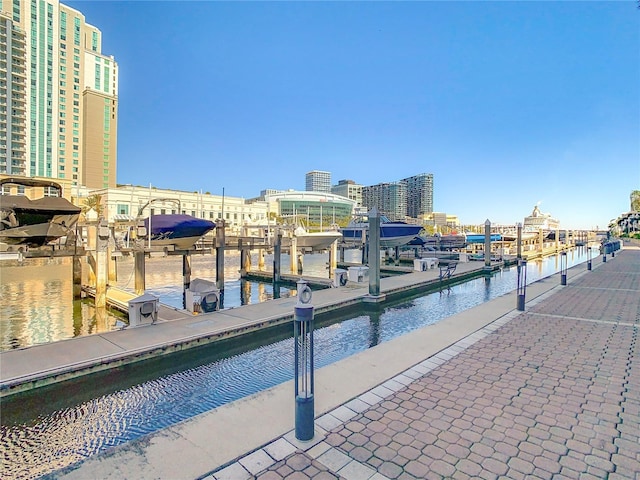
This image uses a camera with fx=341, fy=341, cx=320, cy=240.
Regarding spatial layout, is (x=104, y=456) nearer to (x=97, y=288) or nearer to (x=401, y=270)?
(x=97, y=288)

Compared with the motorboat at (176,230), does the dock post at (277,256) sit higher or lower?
lower

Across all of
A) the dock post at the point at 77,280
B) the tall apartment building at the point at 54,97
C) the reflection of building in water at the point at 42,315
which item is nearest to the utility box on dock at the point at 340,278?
the reflection of building in water at the point at 42,315

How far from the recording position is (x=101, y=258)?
12125mm

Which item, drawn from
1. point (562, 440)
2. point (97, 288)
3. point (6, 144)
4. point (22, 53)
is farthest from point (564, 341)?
point (22, 53)

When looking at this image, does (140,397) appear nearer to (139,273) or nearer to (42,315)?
(42,315)

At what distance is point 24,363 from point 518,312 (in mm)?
11577

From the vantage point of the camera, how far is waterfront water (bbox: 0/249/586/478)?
14.9 ft

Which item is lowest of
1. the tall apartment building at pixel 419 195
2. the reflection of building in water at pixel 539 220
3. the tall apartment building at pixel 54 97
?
the reflection of building in water at pixel 539 220

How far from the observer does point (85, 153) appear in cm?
8831

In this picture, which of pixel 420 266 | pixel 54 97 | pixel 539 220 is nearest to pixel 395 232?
pixel 420 266

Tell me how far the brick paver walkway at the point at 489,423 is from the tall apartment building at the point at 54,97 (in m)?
89.8

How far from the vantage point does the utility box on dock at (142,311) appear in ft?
28.7

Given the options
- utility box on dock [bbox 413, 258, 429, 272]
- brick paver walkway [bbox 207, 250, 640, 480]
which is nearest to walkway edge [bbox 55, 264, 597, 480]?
brick paver walkway [bbox 207, 250, 640, 480]

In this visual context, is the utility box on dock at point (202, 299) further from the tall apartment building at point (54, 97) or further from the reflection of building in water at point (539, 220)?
the tall apartment building at point (54, 97)
